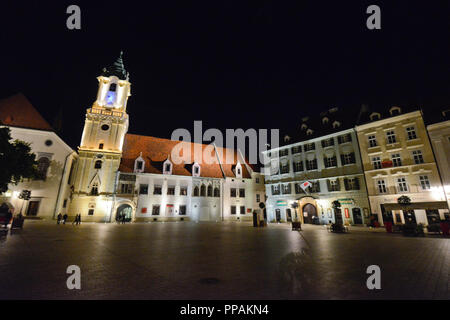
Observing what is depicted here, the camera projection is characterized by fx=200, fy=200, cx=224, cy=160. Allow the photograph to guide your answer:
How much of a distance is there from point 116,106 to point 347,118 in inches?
1549

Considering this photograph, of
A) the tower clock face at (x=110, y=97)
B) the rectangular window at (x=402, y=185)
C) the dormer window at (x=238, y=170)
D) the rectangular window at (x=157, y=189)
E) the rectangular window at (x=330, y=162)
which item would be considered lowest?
the rectangular window at (x=402, y=185)

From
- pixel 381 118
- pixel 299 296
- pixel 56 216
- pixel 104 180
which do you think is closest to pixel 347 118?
pixel 381 118

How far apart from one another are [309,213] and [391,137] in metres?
14.5

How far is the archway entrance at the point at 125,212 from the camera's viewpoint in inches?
1241

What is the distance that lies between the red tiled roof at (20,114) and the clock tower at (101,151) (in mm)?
5649

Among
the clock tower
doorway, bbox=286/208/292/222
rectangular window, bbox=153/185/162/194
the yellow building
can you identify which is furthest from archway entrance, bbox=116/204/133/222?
the yellow building

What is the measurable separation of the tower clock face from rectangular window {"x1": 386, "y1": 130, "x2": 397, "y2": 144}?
43428mm

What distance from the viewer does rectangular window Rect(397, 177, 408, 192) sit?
22.7 metres

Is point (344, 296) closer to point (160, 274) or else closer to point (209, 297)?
point (209, 297)

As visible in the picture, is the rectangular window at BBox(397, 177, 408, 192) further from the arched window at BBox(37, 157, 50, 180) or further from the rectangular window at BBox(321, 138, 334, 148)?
the arched window at BBox(37, 157, 50, 180)

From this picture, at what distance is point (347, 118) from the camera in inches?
1212

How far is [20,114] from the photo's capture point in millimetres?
28125

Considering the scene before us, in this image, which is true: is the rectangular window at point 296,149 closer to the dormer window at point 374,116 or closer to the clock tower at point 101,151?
the dormer window at point 374,116

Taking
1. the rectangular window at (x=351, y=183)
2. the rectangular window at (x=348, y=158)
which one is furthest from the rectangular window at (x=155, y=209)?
the rectangular window at (x=348, y=158)
